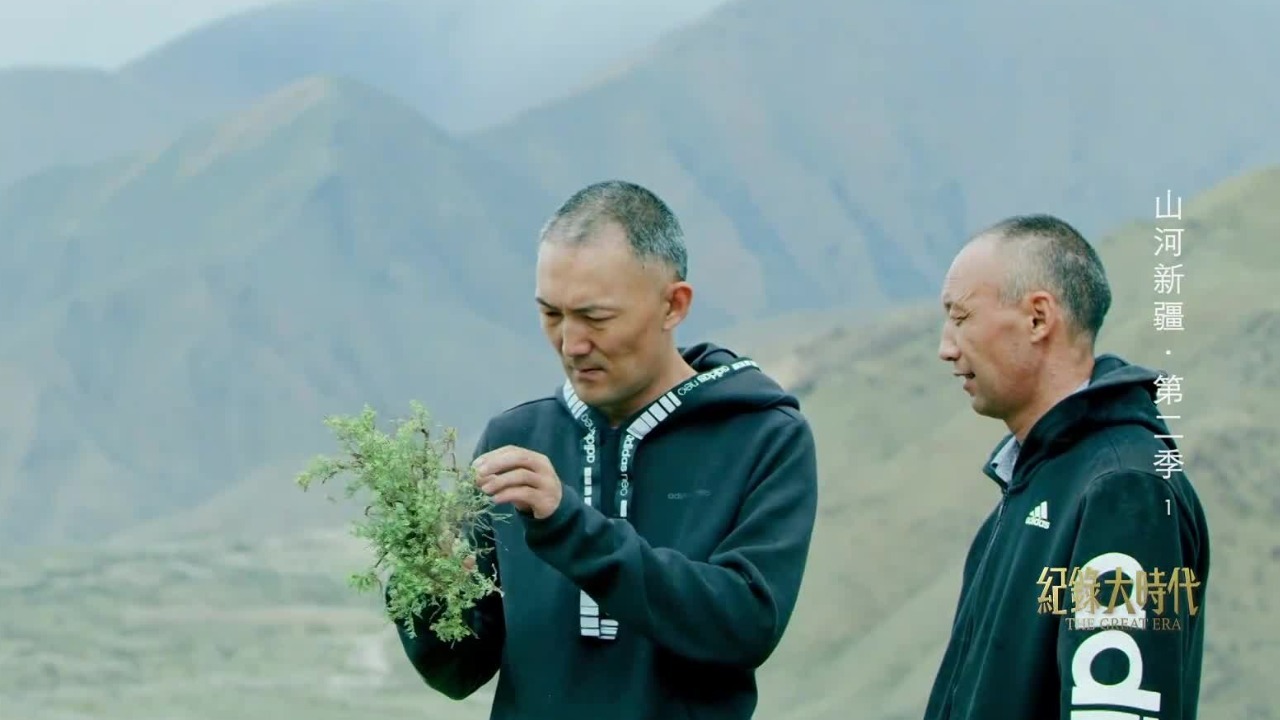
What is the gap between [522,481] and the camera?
340 centimetres

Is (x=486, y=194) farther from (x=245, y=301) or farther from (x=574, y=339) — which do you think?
(x=574, y=339)

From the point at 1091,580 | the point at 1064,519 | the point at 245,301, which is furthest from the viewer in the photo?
the point at 245,301

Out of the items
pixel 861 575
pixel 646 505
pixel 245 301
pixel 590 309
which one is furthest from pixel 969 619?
pixel 245 301

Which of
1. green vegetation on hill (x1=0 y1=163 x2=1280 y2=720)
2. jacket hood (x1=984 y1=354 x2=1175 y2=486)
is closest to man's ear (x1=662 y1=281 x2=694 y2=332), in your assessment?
jacket hood (x1=984 y1=354 x2=1175 y2=486)

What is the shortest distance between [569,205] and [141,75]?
8381 cm

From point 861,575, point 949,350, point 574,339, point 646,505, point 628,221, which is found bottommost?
point 646,505

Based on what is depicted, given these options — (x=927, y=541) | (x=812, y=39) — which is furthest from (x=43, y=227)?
(x=927, y=541)

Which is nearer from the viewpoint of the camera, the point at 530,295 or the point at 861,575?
the point at 861,575

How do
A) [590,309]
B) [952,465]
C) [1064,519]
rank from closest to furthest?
[1064,519] < [590,309] < [952,465]

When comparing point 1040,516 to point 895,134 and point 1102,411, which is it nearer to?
point 1102,411

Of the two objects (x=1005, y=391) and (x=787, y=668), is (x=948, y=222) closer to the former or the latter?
(x=787, y=668)

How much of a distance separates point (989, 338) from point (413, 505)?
1.11 metres

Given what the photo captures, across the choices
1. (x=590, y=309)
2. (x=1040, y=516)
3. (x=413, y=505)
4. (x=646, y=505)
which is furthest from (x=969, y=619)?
(x=413, y=505)

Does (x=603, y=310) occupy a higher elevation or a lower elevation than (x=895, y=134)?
lower
